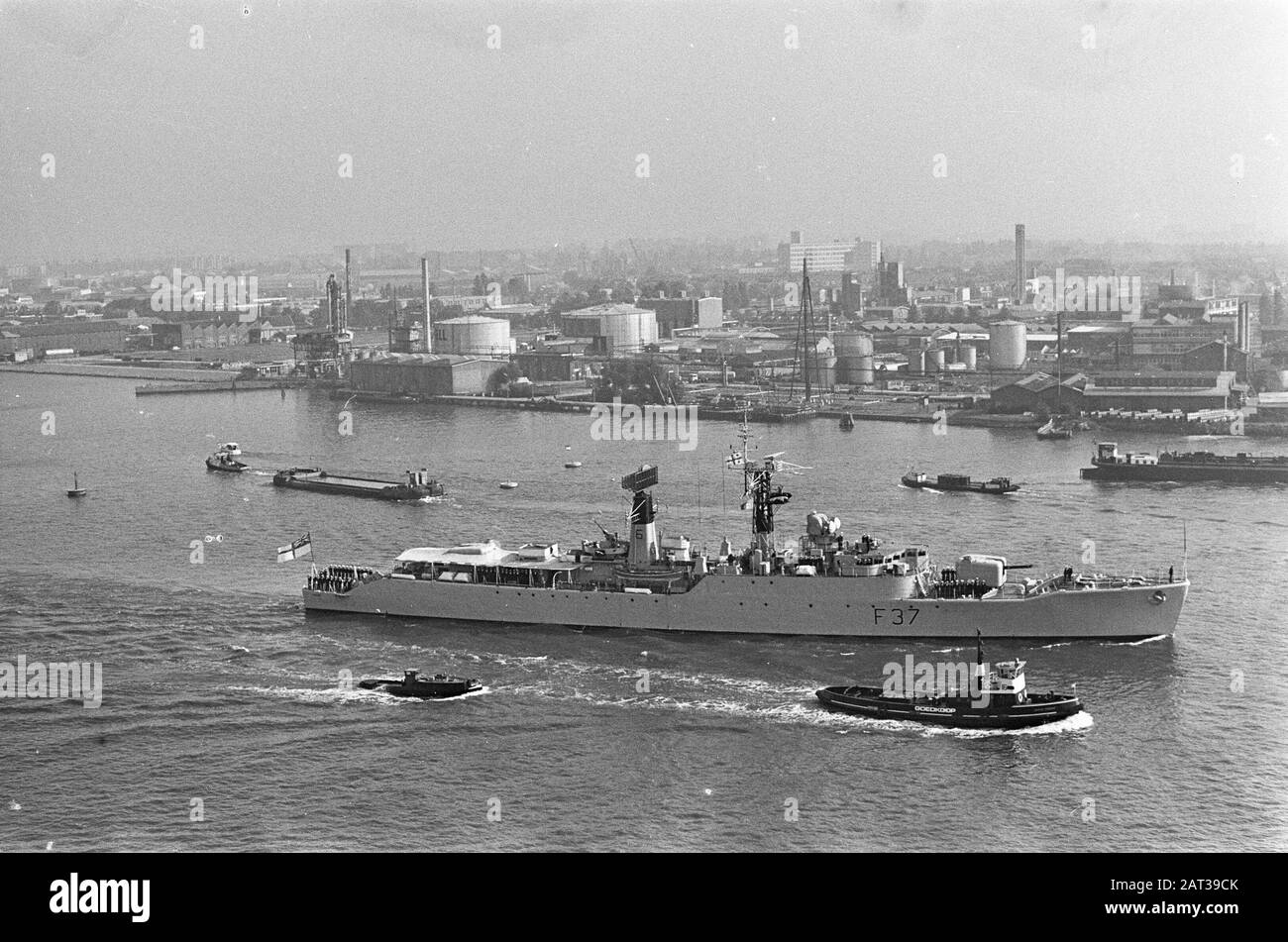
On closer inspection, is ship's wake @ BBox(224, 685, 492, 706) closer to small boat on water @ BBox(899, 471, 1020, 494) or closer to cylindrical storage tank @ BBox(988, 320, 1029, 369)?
small boat on water @ BBox(899, 471, 1020, 494)

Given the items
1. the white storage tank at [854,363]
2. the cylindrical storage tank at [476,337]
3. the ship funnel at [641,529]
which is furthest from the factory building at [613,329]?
the ship funnel at [641,529]

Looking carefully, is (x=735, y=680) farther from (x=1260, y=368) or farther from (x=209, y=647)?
(x=1260, y=368)

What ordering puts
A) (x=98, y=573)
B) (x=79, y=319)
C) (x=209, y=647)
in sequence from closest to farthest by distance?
(x=209, y=647)
(x=98, y=573)
(x=79, y=319)

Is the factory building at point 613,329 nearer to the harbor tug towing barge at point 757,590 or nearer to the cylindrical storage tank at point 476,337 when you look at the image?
the cylindrical storage tank at point 476,337

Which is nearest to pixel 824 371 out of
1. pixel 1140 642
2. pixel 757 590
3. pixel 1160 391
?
pixel 1160 391

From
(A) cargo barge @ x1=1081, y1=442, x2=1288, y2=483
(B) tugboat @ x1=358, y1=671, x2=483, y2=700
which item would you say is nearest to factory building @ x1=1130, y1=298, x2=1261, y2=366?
(A) cargo barge @ x1=1081, y1=442, x2=1288, y2=483

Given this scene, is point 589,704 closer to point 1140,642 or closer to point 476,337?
point 1140,642
